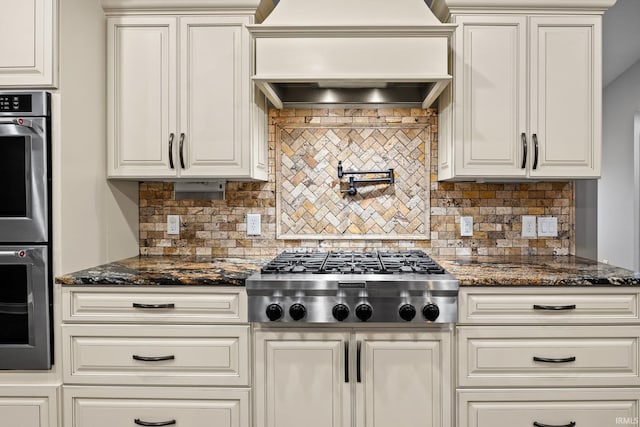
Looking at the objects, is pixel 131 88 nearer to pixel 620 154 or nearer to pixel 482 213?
pixel 482 213

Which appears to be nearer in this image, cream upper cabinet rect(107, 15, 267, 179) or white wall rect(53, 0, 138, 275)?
white wall rect(53, 0, 138, 275)

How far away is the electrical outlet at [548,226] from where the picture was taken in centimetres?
251

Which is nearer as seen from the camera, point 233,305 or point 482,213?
point 233,305

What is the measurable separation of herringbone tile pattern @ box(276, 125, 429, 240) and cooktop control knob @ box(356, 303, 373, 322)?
0.85m

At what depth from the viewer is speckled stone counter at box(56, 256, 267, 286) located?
6.00ft

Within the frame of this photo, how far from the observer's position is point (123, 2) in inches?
86.3

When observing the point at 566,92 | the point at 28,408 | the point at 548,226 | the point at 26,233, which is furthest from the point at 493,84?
the point at 28,408

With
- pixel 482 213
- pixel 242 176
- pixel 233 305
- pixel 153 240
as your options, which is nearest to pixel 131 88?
pixel 242 176

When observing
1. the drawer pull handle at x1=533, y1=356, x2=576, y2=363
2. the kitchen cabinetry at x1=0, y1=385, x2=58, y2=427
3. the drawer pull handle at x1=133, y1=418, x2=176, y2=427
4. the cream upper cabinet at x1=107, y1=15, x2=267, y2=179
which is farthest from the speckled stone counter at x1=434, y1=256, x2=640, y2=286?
the kitchen cabinetry at x1=0, y1=385, x2=58, y2=427

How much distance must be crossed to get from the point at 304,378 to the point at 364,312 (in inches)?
14.7

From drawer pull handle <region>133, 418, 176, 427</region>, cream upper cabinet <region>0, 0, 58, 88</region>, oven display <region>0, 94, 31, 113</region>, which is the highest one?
cream upper cabinet <region>0, 0, 58, 88</region>

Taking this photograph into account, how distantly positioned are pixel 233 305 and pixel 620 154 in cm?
218

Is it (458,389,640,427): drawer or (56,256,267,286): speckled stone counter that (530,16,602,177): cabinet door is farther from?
(56,256,267,286): speckled stone counter

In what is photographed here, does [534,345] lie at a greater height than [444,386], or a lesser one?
greater
